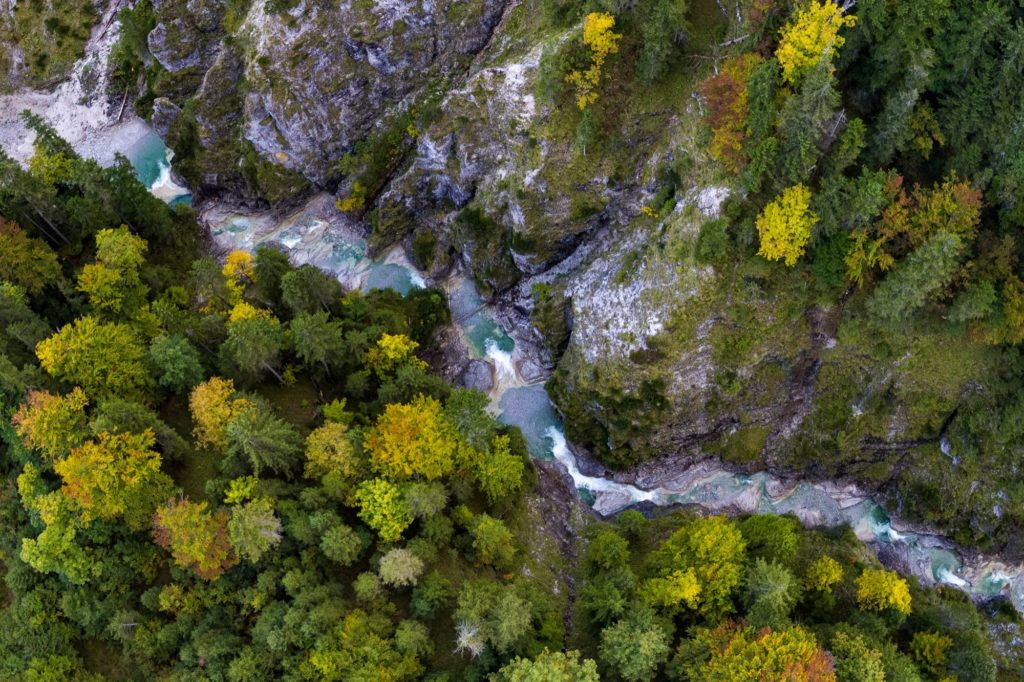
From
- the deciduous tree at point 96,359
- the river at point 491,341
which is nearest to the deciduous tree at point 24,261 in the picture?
the deciduous tree at point 96,359

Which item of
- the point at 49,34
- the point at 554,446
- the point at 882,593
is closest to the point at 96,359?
the point at 554,446

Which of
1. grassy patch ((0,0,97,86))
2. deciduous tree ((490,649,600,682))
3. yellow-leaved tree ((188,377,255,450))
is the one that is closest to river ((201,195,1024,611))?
deciduous tree ((490,649,600,682))

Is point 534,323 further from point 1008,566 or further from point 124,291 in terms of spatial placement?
point 1008,566

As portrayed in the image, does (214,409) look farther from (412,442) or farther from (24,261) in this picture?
(24,261)

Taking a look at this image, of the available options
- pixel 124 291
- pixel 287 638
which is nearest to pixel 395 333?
pixel 124 291

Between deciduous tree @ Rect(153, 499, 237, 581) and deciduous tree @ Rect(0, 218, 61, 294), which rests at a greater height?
deciduous tree @ Rect(0, 218, 61, 294)

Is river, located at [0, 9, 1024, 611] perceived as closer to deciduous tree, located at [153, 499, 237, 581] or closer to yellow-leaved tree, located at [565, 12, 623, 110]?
yellow-leaved tree, located at [565, 12, 623, 110]
